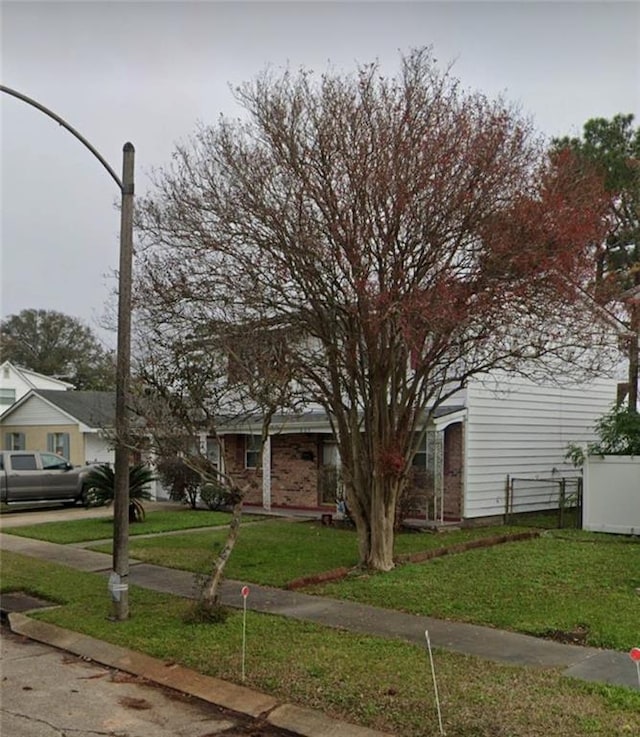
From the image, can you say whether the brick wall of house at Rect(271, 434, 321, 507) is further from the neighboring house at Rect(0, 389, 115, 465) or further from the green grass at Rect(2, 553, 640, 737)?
the green grass at Rect(2, 553, 640, 737)

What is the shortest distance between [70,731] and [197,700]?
1.09 meters

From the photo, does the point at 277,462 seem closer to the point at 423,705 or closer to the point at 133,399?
the point at 133,399

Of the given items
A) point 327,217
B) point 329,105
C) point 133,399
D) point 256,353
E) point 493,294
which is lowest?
point 133,399

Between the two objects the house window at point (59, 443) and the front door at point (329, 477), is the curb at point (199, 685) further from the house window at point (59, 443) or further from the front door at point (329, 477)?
the house window at point (59, 443)

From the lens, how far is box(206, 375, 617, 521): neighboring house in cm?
1786

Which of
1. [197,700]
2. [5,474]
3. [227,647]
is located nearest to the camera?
[197,700]

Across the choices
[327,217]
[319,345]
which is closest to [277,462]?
[319,345]

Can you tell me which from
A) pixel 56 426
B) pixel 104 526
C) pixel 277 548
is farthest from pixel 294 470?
pixel 56 426

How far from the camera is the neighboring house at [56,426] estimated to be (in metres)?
30.5

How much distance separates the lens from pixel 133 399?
898 cm

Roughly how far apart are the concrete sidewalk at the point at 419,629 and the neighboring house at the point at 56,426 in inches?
748

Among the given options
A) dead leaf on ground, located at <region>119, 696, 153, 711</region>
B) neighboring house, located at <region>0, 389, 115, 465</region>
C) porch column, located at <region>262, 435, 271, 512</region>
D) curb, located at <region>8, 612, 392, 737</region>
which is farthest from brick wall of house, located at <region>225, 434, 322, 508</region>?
dead leaf on ground, located at <region>119, 696, 153, 711</region>

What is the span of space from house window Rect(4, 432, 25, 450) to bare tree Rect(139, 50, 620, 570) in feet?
81.3

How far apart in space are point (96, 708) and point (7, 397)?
3964cm
